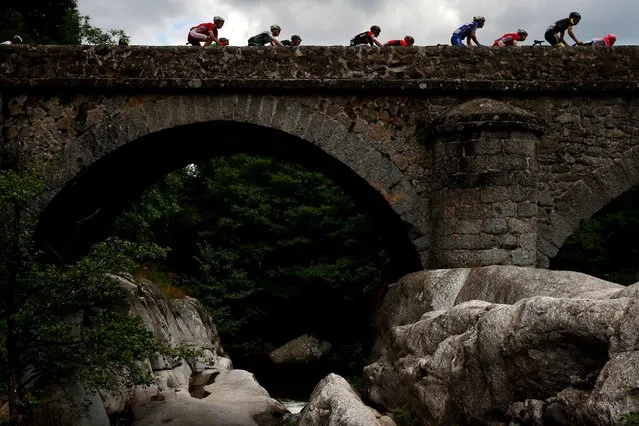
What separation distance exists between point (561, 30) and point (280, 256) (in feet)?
47.4

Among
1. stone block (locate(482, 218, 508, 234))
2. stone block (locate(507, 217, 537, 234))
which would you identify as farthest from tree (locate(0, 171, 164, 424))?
stone block (locate(507, 217, 537, 234))

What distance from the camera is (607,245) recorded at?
19.4 meters

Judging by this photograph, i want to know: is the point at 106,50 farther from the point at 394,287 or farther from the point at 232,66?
the point at 394,287

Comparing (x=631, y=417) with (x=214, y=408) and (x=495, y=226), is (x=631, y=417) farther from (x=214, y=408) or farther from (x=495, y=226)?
(x=214, y=408)

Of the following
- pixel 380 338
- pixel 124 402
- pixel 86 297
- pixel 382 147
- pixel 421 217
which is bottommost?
pixel 124 402

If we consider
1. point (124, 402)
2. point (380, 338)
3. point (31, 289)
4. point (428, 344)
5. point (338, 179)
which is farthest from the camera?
point (338, 179)

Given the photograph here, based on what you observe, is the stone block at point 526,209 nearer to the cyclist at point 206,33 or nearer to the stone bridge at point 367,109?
the stone bridge at point 367,109

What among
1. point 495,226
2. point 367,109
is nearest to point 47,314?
point 367,109

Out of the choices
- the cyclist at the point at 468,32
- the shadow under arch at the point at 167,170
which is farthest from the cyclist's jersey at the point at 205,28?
the cyclist at the point at 468,32

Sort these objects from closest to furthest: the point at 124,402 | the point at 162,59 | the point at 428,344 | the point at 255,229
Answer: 1. the point at 428,344
2. the point at 162,59
3. the point at 124,402
4. the point at 255,229

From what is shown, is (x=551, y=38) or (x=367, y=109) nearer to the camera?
(x=367, y=109)

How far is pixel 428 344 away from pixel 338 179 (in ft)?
17.2

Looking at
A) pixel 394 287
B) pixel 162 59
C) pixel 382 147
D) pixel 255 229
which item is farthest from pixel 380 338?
pixel 255 229

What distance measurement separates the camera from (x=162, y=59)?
10008mm
